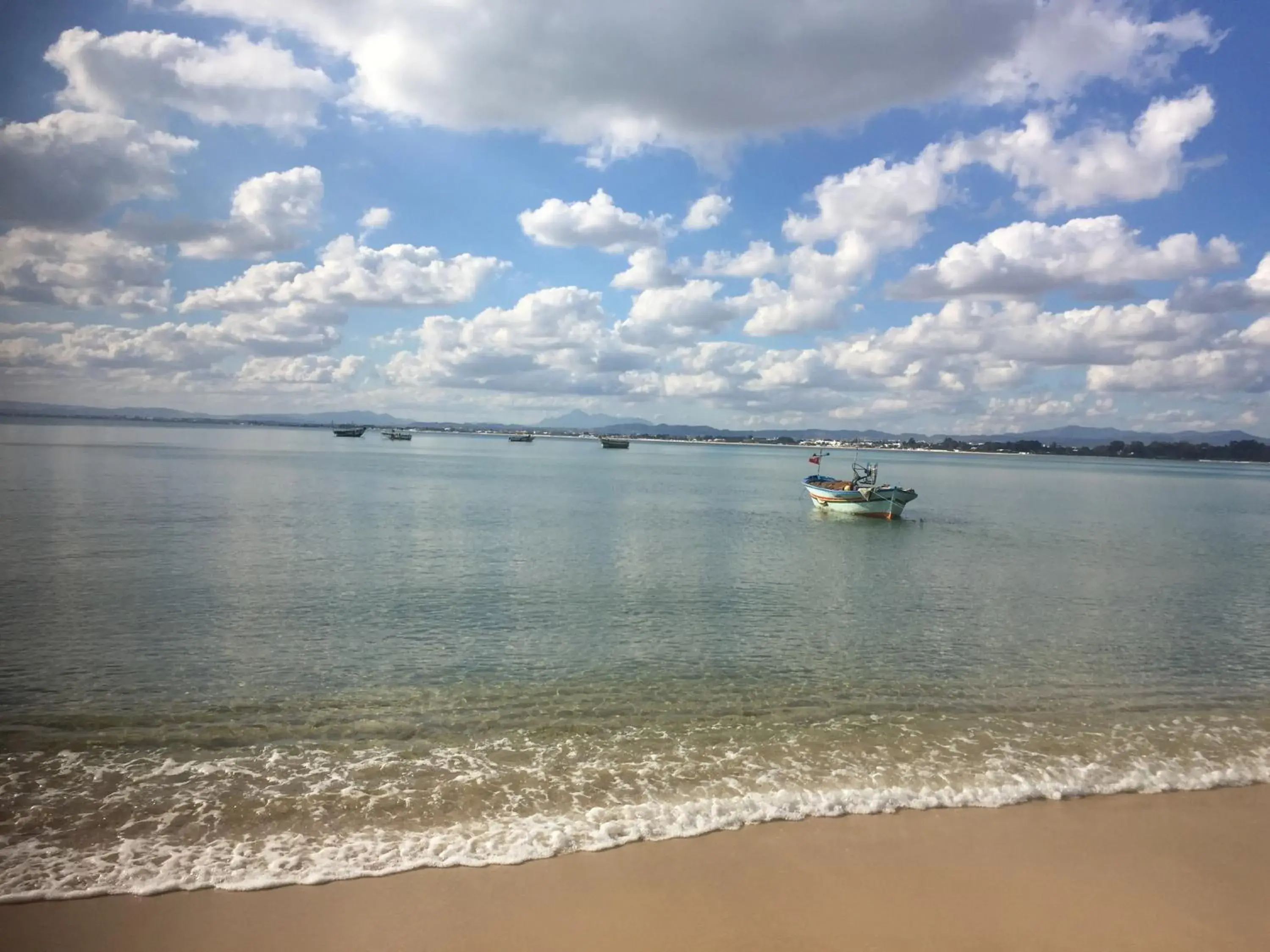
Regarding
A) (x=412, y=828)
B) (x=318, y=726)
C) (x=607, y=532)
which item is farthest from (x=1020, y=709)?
(x=607, y=532)

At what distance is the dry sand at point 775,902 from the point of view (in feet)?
22.0

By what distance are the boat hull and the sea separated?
1398 centimetres

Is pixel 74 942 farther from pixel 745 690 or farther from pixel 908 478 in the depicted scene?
pixel 908 478

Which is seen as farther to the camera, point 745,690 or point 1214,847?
point 745,690

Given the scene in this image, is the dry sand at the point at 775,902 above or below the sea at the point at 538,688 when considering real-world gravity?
above

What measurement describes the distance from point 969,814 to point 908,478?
10876cm

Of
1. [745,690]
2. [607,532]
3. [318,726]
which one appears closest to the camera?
[318,726]

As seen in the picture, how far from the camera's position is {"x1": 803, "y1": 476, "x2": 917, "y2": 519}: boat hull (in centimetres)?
5022

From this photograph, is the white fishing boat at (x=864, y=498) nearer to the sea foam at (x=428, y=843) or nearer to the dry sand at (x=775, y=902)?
the sea foam at (x=428, y=843)

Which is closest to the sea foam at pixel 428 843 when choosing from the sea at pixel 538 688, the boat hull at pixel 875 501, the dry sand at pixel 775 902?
the sea at pixel 538 688

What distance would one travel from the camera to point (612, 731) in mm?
11773

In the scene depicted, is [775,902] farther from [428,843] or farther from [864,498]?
[864,498]

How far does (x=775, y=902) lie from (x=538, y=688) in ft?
23.5

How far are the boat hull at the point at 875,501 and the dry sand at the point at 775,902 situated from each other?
1673 inches
